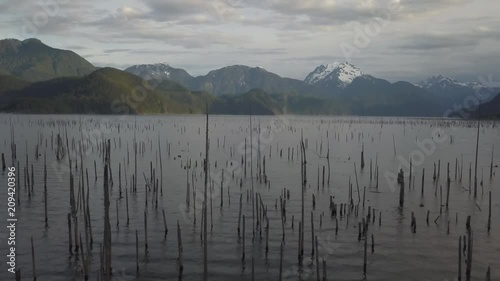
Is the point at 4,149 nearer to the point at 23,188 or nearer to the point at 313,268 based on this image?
the point at 23,188

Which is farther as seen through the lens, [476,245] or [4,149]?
[4,149]

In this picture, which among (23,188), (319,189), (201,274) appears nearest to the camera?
(201,274)

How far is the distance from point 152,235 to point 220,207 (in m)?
5.61

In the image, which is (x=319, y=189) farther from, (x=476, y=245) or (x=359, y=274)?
(x=359, y=274)

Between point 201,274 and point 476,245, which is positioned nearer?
point 201,274

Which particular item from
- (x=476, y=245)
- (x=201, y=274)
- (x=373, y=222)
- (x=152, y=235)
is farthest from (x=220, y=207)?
(x=476, y=245)

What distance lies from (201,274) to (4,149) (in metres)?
42.2

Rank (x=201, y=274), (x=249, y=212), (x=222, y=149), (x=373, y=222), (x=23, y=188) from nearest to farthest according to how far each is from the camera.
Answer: (x=201, y=274), (x=373, y=222), (x=249, y=212), (x=23, y=188), (x=222, y=149)

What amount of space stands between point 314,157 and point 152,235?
33641 millimetres

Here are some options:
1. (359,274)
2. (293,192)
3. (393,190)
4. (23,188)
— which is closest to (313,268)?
(359,274)

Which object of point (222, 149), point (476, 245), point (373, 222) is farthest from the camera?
point (222, 149)

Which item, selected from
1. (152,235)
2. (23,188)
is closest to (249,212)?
(152,235)

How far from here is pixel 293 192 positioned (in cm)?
2884

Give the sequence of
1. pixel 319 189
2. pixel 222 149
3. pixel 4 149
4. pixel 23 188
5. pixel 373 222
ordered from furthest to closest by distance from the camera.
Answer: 1. pixel 222 149
2. pixel 4 149
3. pixel 319 189
4. pixel 23 188
5. pixel 373 222
